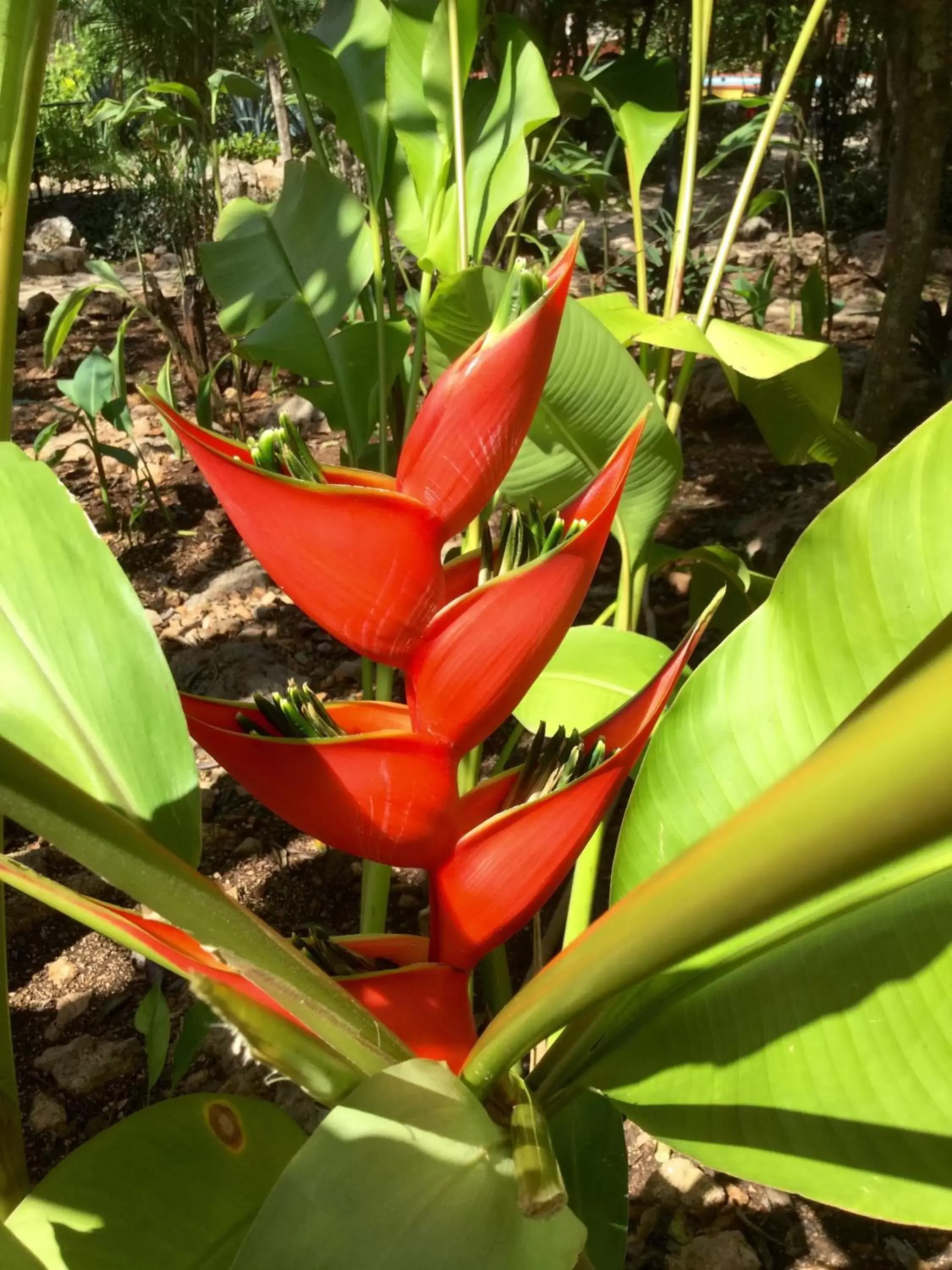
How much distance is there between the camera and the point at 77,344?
318 cm

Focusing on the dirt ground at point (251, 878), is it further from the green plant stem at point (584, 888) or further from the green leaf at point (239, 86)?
the green leaf at point (239, 86)

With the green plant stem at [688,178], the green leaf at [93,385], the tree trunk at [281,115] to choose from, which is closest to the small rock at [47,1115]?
the green plant stem at [688,178]

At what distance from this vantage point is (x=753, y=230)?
485 cm

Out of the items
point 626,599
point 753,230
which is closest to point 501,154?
point 626,599

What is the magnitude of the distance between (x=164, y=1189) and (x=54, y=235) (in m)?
5.55

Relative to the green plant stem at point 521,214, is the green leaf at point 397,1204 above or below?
below

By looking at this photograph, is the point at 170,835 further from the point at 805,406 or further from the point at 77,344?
the point at 77,344

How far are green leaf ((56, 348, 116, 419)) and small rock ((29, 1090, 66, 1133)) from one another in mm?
1265

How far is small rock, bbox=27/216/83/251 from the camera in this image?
15.9 feet

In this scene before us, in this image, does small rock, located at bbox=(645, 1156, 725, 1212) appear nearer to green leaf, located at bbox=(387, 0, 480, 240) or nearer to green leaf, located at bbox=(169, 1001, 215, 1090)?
green leaf, located at bbox=(169, 1001, 215, 1090)

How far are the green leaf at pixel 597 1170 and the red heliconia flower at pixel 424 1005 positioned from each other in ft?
0.54

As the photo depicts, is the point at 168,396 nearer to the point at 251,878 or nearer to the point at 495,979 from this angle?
the point at 251,878

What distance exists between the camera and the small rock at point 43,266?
14.3 ft

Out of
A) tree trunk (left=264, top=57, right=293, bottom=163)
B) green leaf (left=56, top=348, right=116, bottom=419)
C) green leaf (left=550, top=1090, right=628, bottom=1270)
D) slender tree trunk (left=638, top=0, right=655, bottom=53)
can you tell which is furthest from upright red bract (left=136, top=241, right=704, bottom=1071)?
slender tree trunk (left=638, top=0, right=655, bottom=53)
